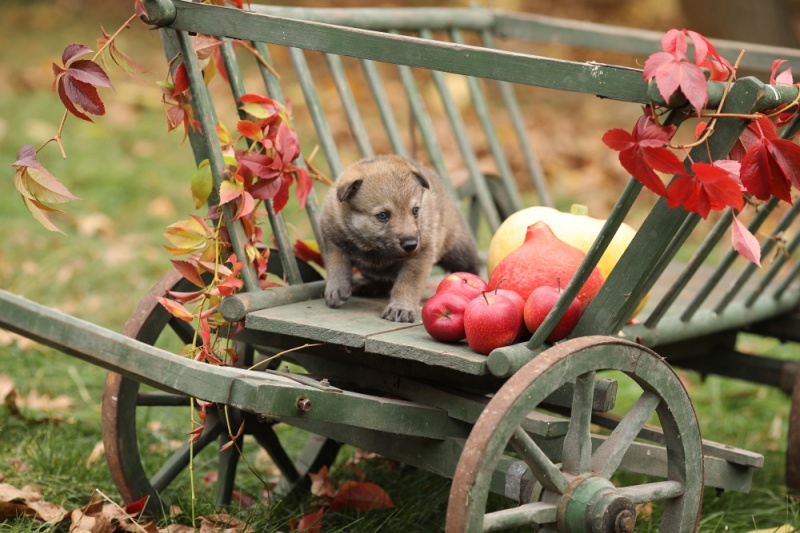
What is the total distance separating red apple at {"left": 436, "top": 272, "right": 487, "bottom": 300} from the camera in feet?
8.69

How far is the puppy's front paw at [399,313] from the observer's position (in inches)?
110

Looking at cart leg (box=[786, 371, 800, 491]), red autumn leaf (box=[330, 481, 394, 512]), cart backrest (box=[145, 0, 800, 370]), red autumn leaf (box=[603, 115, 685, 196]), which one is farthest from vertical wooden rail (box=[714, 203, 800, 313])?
red autumn leaf (box=[603, 115, 685, 196])

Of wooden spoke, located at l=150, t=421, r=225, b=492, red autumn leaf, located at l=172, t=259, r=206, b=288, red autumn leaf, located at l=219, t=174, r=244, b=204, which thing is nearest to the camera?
red autumn leaf, located at l=219, t=174, r=244, b=204

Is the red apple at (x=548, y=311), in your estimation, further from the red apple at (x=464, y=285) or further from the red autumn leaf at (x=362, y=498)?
the red autumn leaf at (x=362, y=498)

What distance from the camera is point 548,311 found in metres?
2.45

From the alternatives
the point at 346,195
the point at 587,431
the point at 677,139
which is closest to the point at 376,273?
the point at 346,195

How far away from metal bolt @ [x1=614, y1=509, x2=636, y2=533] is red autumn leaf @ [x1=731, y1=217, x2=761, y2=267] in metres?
0.67

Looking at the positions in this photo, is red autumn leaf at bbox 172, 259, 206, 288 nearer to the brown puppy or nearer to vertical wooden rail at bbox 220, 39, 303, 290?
vertical wooden rail at bbox 220, 39, 303, 290

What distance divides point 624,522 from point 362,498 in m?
1.04

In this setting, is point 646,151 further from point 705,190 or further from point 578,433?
point 578,433

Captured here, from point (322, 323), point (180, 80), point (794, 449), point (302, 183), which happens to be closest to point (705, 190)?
point (322, 323)

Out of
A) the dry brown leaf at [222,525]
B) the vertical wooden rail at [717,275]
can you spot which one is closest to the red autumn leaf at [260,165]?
the dry brown leaf at [222,525]

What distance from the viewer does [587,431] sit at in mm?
2406

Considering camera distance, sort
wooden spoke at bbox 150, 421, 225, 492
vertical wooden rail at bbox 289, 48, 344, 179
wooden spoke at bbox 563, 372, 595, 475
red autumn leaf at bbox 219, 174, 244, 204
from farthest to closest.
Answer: vertical wooden rail at bbox 289, 48, 344, 179, wooden spoke at bbox 150, 421, 225, 492, red autumn leaf at bbox 219, 174, 244, 204, wooden spoke at bbox 563, 372, 595, 475
